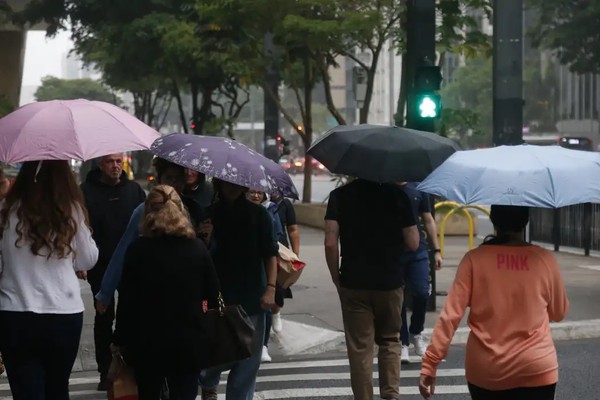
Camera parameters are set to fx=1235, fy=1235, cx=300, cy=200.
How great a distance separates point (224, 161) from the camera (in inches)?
280

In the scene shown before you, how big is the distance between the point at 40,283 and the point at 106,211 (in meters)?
3.11

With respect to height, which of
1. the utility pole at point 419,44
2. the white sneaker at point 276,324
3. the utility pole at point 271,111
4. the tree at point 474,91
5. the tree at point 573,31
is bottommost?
the white sneaker at point 276,324

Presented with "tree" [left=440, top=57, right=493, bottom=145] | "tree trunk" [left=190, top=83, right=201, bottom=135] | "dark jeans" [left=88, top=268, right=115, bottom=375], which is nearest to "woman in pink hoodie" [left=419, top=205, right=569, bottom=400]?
"dark jeans" [left=88, top=268, right=115, bottom=375]

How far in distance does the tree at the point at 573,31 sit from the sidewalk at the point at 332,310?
30.3 metres

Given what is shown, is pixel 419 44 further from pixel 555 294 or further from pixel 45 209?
pixel 555 294

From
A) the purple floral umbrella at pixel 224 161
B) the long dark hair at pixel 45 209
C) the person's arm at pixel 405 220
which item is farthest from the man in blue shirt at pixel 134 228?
the person's arm at pixel 405 220

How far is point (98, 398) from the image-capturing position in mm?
9242

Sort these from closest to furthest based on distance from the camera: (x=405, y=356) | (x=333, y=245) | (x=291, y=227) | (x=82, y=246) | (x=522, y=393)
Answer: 1. (x=522, y=393)
2. (x=82, y=246)
3. (x=333, y=245)
4. (x=405, y=356)
5. (x=291, y=227)

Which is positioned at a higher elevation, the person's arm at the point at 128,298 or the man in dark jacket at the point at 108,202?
the man in dark jacket at the point at 108,202

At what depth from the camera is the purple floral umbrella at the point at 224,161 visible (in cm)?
705

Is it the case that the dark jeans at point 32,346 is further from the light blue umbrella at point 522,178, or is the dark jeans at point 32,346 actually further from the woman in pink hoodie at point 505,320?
the light blue umbrella at point 522,178

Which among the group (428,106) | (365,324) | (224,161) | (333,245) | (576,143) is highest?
(576,143)

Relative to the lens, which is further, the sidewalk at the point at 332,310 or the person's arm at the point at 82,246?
the sidewalk at the point at 332,310

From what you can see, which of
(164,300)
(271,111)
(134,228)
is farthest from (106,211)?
(271,111)
